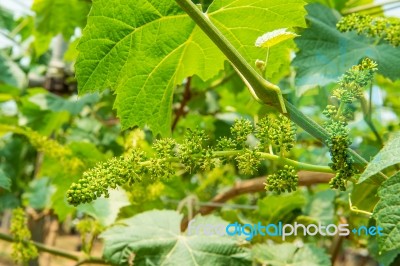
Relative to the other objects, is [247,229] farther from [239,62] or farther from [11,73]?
[11,73]

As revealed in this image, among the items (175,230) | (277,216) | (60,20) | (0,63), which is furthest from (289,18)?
(0,63)

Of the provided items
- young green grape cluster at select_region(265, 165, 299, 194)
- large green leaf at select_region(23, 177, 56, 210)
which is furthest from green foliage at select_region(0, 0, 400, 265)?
large green leaf at select_region(23, 177, 56, 210)

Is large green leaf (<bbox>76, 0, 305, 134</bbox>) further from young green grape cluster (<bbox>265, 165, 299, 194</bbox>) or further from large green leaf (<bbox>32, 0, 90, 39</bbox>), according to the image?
large green leaf (<bbox>32, 0, 90, 39</bbox>)

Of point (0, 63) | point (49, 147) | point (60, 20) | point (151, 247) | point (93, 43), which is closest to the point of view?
point (93, 43)

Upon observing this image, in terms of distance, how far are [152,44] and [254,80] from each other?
0.26 meters

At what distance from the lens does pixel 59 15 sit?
1.89m

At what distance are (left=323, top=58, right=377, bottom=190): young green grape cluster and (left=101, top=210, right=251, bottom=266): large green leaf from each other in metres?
0.55

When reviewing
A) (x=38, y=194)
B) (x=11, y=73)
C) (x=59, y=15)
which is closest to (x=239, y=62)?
(x=59, y=15)

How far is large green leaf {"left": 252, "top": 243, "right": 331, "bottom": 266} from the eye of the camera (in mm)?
1287

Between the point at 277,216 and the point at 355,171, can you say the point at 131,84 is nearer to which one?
the point at 355,171

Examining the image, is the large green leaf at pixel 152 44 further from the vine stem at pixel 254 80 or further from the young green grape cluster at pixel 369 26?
the vine stem at pixel 254 80

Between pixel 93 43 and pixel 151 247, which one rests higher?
pixel 93 43

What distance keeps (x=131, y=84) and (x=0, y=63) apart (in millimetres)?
1419

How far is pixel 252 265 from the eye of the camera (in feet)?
4.00
